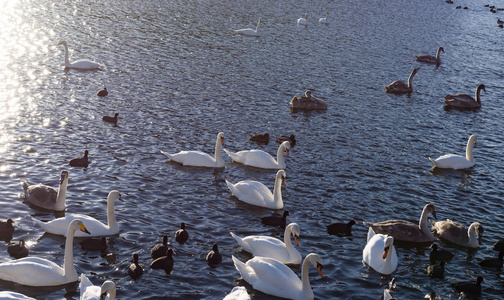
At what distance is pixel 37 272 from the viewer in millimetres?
15820

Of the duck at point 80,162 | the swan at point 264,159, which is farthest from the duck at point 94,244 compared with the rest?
the swan at point 264,159

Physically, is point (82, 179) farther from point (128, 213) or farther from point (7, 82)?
point (7, 82)

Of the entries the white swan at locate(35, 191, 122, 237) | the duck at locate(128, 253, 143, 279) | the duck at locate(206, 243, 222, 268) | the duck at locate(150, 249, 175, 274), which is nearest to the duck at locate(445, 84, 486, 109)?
the duck at locate(206, 243, 222, 268)

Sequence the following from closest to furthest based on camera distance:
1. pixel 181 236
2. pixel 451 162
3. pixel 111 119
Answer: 1. pixel 181 236
2. pixel 451 162
3. pixel 111 119

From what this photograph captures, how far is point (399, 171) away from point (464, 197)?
2903mm

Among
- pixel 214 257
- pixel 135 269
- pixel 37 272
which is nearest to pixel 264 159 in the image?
pixel 214 257

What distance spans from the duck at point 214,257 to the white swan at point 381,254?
427 centimetres

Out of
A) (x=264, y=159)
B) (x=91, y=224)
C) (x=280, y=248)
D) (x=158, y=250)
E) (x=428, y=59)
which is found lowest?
(x=158, y=250)

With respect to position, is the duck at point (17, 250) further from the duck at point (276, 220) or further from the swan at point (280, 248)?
the duck at point (276, 220)

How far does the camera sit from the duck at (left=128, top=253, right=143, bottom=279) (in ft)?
54.3

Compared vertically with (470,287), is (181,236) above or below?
above

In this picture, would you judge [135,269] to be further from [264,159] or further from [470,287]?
[264,159]

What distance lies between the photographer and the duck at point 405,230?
20.4 metres

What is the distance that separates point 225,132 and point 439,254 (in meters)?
12.0
